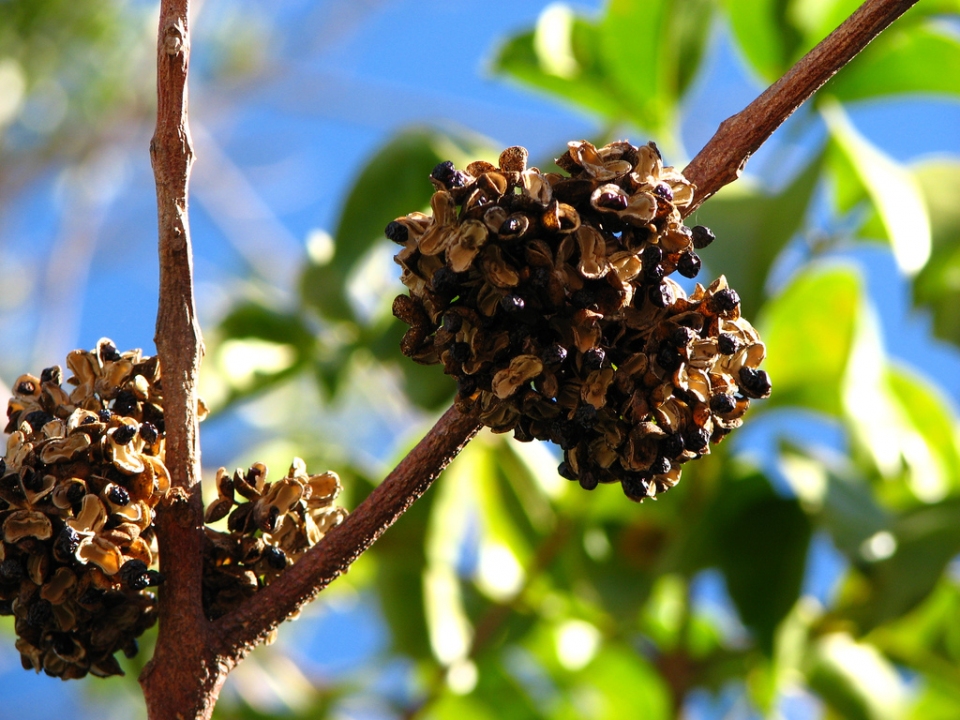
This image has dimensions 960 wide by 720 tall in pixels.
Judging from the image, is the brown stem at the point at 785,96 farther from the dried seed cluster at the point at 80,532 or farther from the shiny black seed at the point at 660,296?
the dried seed cluster at the point at 80,532

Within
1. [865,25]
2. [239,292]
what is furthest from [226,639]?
[239,292]

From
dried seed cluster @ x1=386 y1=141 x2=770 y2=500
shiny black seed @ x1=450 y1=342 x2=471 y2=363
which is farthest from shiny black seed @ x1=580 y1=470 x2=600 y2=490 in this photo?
shiny black seed @ x1=450 y1=342 x2=471 y2=363

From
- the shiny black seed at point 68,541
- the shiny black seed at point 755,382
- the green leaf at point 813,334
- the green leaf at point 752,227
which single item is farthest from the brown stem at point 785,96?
the green leaf at point 813,334

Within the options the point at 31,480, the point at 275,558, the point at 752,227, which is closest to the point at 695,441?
the point at 275,558

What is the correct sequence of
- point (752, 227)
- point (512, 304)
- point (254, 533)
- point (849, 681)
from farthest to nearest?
1. point (849, 681)
2. point (752, 227)
3. point (254, 533)
4. point (512, 304)

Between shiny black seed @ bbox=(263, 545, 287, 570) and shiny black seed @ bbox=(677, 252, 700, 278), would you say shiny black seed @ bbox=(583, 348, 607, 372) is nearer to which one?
shiny black seed @ bbox=(677, 252, 700, 278)

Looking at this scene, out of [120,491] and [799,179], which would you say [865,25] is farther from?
[799,179]

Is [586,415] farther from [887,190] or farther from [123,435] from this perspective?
[887,190]
